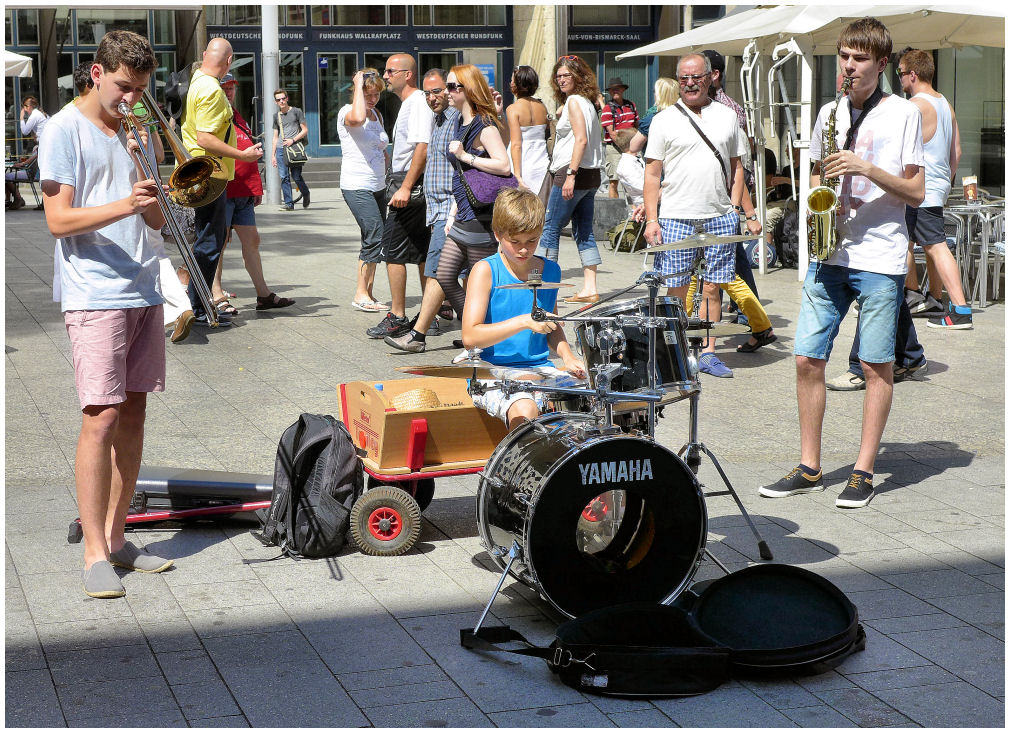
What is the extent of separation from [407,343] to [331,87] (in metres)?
19.7

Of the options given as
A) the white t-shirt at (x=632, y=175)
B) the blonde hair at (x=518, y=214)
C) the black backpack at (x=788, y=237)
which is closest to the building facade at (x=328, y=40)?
the white t-shirt at (x=632, y=175)

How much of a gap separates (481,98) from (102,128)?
13.4 feet

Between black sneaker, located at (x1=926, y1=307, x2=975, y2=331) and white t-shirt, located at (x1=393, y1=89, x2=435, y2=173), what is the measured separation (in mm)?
4170

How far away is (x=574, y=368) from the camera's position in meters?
4.75

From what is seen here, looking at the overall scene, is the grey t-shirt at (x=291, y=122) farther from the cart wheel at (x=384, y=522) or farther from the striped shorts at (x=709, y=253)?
the cart wheel at (x=384, y=522)

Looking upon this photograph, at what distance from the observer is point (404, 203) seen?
29.5 ft

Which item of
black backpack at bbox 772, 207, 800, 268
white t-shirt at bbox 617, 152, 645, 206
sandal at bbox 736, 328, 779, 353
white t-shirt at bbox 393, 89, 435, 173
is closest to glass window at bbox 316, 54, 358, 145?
white t-shirt at bbox 617, 152, 645, 206

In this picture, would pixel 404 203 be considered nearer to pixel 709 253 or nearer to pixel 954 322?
pixel 709 253

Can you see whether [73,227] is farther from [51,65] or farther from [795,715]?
[51,65]

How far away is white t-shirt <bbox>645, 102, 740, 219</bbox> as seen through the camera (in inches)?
305

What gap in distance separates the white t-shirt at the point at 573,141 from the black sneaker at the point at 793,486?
15.8 feet

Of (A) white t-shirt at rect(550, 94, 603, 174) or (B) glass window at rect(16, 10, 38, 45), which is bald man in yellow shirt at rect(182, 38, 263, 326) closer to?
(A) white t-shirt at rect(550, 94, 603, 174)

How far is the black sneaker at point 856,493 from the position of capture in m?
5.35

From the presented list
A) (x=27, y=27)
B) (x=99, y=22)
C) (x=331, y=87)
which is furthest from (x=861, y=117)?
(x=27, y=27)
